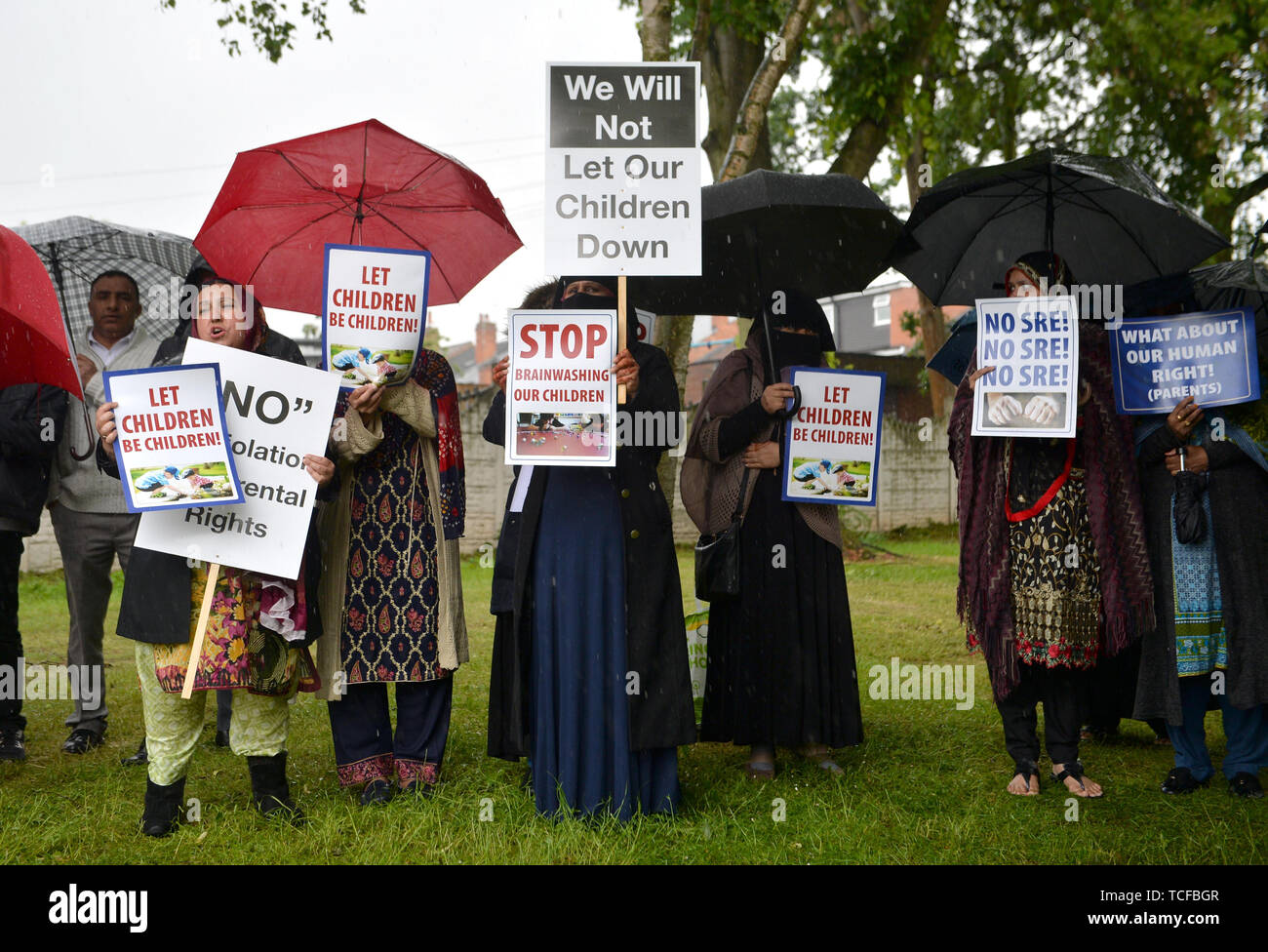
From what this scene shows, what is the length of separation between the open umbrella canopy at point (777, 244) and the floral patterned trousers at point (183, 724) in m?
2.34

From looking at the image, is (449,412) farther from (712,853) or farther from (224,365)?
(712,853)

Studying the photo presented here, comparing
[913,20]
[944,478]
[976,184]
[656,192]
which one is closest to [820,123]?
[913,20]

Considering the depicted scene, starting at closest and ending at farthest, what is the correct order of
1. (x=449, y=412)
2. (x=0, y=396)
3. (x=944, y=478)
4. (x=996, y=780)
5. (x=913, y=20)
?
(x=449, y=412)
(x=996, y=780)
(x=0, y=396)
(x=913, y=20)
(x=944, y=478)

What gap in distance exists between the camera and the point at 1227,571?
199 inches

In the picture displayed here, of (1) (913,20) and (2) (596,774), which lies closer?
(2) (596,774)

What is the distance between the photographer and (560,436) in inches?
170

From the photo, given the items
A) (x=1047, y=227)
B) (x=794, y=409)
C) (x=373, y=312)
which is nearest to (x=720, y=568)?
(x=794, y=409)

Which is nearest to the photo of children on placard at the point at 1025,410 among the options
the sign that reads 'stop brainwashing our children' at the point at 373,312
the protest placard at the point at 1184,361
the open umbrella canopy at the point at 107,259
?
the protest placard at the point at 1184,361

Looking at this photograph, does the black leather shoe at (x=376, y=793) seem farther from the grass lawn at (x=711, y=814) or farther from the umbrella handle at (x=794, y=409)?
the umbrella handle at (x=794, y=409)

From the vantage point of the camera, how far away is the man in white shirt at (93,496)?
19.6 feet

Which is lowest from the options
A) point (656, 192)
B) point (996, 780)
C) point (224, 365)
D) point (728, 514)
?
point (996, 780)

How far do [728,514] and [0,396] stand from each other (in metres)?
3.58

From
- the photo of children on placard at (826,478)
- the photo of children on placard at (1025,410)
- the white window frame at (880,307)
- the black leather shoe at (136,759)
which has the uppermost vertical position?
the white window frame at (880,307)

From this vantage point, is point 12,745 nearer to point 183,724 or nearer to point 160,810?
point 160,810
